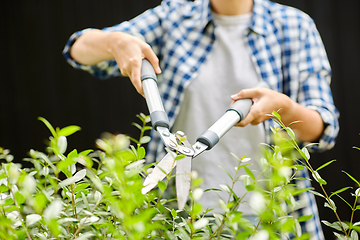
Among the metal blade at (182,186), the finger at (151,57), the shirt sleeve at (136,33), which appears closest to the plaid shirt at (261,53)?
the shirt sleeve at (136,33)

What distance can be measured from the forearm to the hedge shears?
0.17 meters

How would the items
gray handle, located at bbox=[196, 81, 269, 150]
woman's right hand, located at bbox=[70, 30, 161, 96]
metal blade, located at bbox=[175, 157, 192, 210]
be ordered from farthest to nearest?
woman's right hand, located at bbox=[70, 30, 161, 96] < gray handle, located at bbox=[196, 81, 269, 150] < metal blade, located at bbox=[175, 157, 192, 210]

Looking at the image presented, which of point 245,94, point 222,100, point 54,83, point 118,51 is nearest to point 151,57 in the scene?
point 118,51

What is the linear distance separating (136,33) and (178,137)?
602mm

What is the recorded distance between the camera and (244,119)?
676mm

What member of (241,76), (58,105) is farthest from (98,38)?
(58,105)

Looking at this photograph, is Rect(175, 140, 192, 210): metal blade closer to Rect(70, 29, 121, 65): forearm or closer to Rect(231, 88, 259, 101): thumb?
Rect(231, 88, 259, 101): thumb

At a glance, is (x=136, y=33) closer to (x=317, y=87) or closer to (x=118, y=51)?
(x=118, y=51)

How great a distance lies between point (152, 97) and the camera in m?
0.62

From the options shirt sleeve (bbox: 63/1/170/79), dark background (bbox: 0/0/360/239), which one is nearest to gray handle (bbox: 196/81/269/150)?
shirt sleeve (bbox: 63/1/170/79)

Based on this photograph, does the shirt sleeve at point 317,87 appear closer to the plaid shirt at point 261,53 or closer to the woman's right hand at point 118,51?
the plaid shirt at point 261,53

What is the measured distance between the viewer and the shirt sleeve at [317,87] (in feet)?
2.90

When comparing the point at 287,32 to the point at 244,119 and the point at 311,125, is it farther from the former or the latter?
the point at 244,119

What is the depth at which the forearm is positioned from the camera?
32.5 inches
